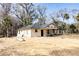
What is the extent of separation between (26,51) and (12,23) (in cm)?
37

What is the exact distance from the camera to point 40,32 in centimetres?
321

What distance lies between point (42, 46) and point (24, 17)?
0.40 metres

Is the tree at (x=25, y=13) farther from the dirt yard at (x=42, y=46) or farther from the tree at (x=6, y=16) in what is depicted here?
→ the dirt yard at (x=42, y=46)

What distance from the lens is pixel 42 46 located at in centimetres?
321

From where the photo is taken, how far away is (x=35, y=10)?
3240 millimetres

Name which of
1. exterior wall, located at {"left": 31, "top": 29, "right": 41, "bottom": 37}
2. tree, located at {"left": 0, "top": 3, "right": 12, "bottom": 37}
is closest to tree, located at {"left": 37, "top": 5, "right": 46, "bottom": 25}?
exterior wall, located at {"left": 31, "top": 29, "right": 41, "bottom": 37}

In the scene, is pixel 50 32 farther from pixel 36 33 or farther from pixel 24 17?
pixel 24 17

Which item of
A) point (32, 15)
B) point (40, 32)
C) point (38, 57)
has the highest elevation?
point (32, 15)

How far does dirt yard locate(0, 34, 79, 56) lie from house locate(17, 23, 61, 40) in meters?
0.05

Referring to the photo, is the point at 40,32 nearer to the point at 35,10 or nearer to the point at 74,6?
the point at 35,10

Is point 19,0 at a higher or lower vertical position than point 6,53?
higher

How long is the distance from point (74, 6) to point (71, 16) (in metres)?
0.12

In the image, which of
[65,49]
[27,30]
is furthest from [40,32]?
[65,49]

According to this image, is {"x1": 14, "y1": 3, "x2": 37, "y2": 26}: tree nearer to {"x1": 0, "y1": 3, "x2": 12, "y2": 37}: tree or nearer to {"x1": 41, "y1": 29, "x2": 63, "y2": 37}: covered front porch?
{"x1": 0, "y1": 3, "x2": 12, "y2": 37}: tree
